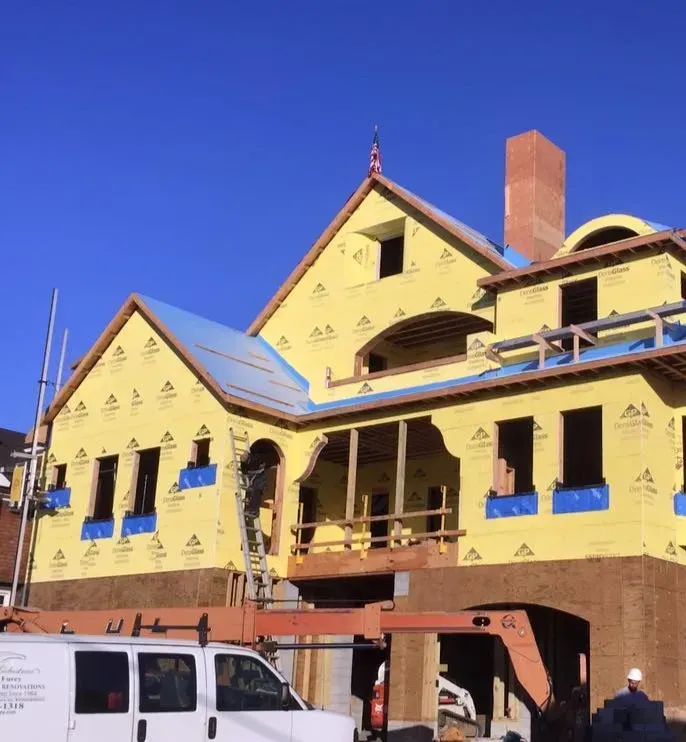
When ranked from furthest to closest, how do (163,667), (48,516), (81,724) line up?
1. (48,516)
2. (163,667)
3. (81,724)

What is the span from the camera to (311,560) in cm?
2578

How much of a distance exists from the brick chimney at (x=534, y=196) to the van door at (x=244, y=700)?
16.6 meters

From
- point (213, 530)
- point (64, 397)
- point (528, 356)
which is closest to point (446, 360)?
point (528, 356)

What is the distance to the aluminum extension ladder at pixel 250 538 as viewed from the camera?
24.3 meters

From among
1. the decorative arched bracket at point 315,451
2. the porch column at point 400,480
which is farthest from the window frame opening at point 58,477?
the porch column at point 400,480

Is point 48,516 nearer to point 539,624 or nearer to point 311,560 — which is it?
point 311,560

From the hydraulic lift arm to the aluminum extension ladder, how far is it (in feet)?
27.6

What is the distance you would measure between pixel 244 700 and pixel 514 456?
12.6 metres

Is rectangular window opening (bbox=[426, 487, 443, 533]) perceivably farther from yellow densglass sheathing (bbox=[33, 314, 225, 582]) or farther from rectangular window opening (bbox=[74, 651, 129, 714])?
rectangular window opening (bbox=[74, 651, 129, 714])

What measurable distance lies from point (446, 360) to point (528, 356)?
230 cm

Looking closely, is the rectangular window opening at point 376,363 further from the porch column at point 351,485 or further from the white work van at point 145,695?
the white work van at point 145,695

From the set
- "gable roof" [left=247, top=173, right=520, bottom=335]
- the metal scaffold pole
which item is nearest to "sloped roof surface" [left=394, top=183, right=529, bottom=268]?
"gable roof" [left=247, top=173, right=520, bottom=335]

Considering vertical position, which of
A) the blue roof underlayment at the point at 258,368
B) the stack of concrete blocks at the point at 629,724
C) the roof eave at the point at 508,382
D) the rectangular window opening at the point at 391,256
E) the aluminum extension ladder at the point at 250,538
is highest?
the rectangular window opening at the point at 391,256

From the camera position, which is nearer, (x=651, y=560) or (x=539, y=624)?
(x=651, y=560)
